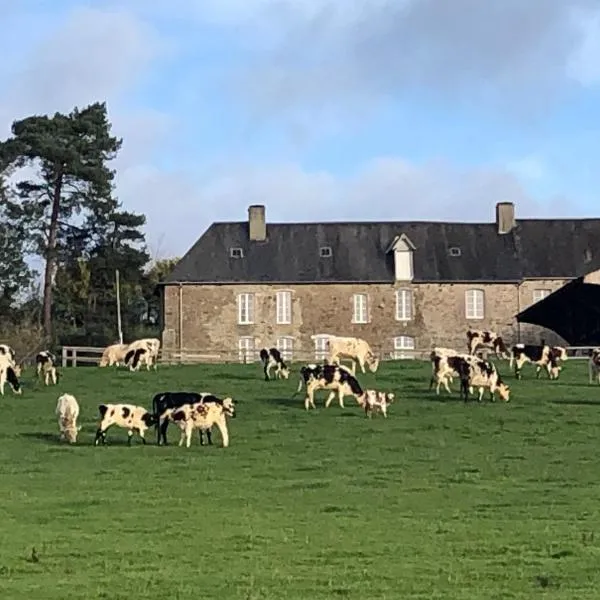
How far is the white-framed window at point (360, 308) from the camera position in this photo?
5953 centimetres

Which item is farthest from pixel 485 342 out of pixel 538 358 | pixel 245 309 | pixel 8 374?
pixel 245 309

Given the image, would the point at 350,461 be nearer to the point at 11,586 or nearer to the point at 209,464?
the point at 209,464

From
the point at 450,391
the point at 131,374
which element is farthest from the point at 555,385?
the point at 131,374

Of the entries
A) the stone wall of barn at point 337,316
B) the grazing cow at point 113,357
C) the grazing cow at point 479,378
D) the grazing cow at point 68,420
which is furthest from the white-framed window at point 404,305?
the grazing cow at point 68,420

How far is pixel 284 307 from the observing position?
196ft

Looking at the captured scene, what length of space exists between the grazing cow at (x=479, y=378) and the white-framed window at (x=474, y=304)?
96.3 feet

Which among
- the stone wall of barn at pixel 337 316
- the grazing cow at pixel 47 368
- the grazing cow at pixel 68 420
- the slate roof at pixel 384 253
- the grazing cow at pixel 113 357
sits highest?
the slate roof at pixel 384 253

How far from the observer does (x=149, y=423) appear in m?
23.8

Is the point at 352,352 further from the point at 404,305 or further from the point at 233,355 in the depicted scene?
the point at 404,305

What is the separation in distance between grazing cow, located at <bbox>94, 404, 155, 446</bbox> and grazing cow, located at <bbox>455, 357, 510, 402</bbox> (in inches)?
356

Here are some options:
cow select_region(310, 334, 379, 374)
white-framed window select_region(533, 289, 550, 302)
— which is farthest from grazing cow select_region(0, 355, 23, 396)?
white-framed window select_region(533, 289, 550, 302)

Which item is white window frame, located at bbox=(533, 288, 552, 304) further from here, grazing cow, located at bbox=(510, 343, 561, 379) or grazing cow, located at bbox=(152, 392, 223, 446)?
grazing cow, located at bbox=(152, 392, 223, 446)

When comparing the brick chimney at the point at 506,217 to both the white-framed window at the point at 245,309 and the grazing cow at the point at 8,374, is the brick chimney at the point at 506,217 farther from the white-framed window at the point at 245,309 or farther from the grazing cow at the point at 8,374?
Answer: the grazing cow at the point at 8,374

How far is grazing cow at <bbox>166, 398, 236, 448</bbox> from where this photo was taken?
23.1 m
